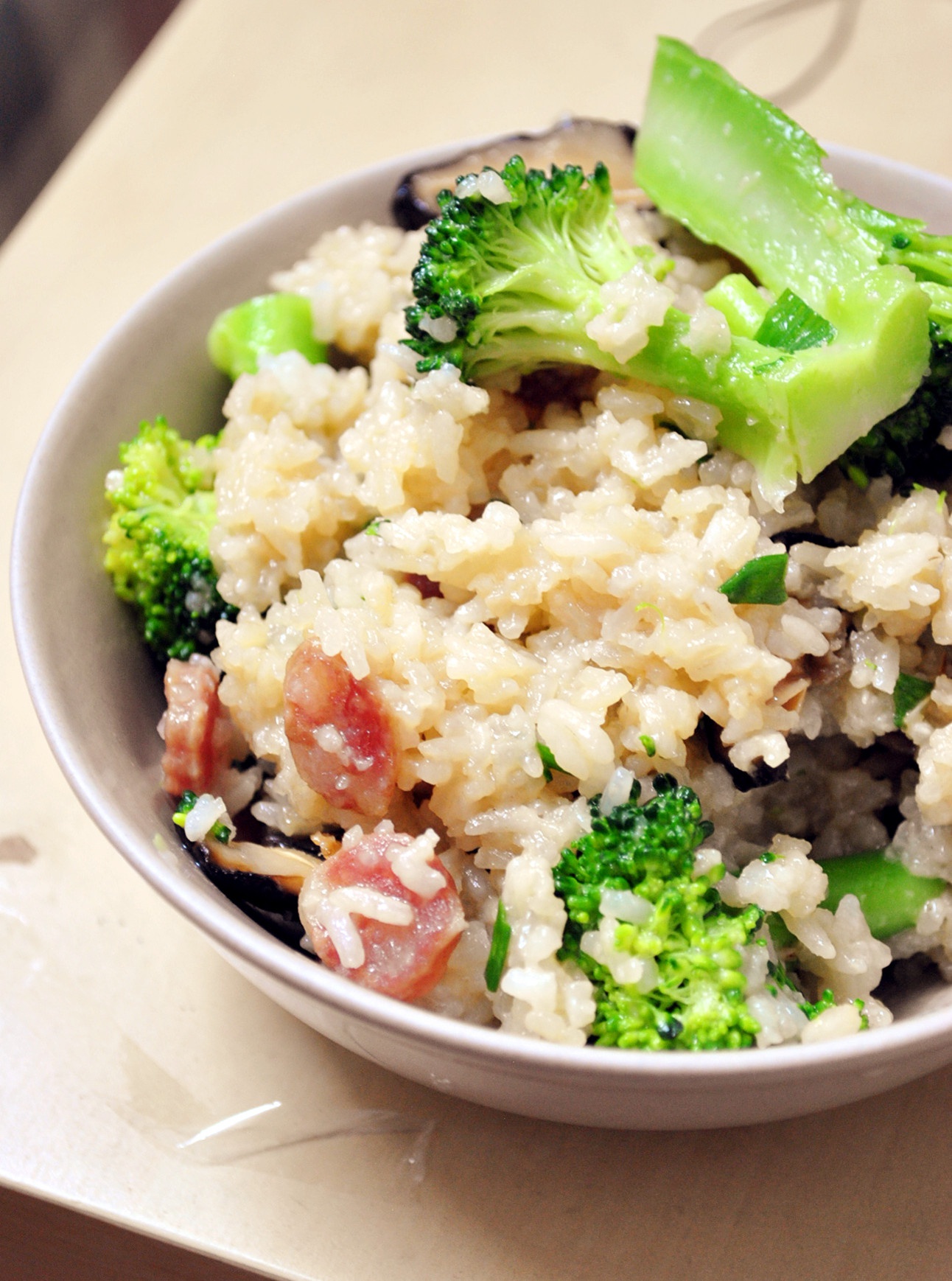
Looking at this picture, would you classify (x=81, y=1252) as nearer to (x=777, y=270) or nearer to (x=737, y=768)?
(x=737, y=768)

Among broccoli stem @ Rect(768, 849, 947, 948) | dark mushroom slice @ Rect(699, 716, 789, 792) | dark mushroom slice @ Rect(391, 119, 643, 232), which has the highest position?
dark mushroom slice @ Rect(391, 119, 643, 232)

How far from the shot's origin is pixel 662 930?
1696mm

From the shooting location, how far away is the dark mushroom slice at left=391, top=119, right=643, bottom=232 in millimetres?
2625

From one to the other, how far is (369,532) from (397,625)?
260mm

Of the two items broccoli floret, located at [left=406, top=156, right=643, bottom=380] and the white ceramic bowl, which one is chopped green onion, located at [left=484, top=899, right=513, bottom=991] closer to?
the white ceramic bowl

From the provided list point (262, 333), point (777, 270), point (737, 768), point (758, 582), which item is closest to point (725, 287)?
point (777, 270)

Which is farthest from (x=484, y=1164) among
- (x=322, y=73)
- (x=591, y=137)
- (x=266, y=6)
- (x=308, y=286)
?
(x=266, y=6)

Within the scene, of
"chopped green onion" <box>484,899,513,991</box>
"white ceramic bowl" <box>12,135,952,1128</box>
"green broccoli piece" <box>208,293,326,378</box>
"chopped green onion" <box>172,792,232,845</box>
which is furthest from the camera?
"green broccoli piece" <box>208,293,326,378</box>

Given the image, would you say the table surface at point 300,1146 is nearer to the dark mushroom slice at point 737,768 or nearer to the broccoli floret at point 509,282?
the dark mushroom slice at point 737,768

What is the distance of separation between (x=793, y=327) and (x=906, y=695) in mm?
681

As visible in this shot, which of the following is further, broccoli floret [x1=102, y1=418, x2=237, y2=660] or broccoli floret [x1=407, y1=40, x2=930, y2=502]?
broccoli floret [x1=102, y1=418, x2=237, y2=660]

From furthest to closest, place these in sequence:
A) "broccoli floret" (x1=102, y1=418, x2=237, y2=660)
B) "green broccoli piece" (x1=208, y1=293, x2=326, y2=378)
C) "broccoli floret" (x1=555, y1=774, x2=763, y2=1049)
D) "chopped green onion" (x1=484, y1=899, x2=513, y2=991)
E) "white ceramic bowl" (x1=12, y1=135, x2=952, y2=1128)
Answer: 1. "green broccoli piece" (x1=208, y1=293, x2=326, y2=378)
2. "broccoli floret" (x1=102, y1=418, x2=237, y2=660)
3. "chopped green onion" (x1=484, y1=899, x2=513, y2=991)
4. "broccoli floret" (x1=555, y1=774, x2=763, y2=1049)
5. "white ceramic bowl" (x1=12, y1=135, x2=952, y2=1128)

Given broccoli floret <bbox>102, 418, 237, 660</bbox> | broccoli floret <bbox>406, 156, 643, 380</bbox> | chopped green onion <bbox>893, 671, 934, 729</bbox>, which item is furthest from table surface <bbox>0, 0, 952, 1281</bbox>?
broccoli floret <bbox>406, 156, 643, 380</bbox>

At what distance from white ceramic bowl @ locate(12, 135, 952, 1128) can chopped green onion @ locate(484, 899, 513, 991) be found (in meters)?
0.16
